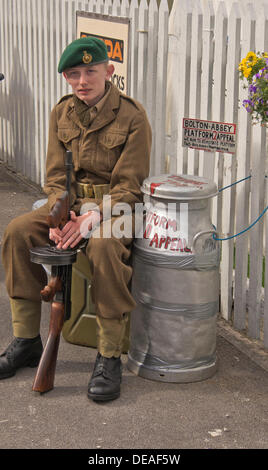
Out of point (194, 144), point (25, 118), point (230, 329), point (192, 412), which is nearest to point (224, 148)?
point (194, 144)

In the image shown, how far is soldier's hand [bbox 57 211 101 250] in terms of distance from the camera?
423 centimetres

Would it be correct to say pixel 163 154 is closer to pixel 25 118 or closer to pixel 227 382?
pixel 227 382

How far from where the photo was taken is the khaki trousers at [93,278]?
4.13 m

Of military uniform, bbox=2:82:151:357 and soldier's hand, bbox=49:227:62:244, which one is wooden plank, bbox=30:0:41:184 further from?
soldier's hand, bbox=49:227:62:244

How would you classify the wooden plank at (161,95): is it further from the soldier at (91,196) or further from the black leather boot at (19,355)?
the black leather boot at (19,355)

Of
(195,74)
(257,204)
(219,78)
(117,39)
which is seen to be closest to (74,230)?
(257,204)

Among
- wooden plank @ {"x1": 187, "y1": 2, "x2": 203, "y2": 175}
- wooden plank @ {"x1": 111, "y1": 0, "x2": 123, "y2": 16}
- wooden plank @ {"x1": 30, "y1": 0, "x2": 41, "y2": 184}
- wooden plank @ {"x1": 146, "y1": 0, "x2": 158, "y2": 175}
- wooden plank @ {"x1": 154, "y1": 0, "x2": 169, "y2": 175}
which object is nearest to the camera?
wooden plank @ {"x1": 187, "y1": 2, "x2": 203, "y2": 175}

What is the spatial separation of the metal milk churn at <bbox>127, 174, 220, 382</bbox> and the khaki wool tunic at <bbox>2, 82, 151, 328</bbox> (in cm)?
15

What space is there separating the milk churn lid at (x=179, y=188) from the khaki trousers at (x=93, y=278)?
31 centimetres

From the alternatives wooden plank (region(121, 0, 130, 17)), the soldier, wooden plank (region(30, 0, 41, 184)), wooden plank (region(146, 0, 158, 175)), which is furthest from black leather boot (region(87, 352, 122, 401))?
wooden plank (region(30, 0, 41, 184))

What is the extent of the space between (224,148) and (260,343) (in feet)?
3.97

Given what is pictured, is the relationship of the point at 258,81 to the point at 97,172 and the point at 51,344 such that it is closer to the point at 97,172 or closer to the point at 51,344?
the point at 97,172

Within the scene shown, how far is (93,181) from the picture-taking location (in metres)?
4.59

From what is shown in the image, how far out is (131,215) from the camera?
442 centimetres
